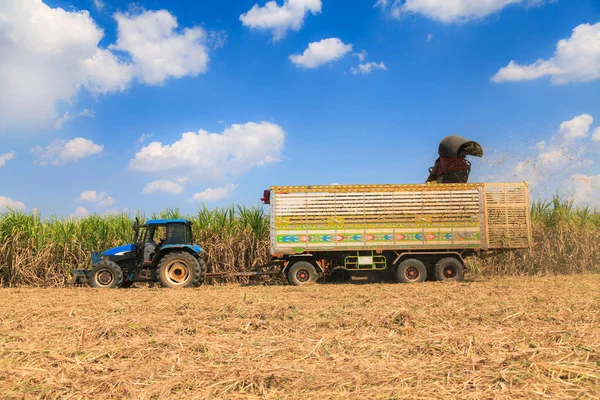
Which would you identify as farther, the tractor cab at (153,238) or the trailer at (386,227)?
the trailer at (386,227)

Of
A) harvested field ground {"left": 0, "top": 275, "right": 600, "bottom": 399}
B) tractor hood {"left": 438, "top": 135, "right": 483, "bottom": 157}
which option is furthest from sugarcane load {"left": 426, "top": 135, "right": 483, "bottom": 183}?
harvested field ground {"left": 0, "top": 275, "right": 600, "bottom": 399}

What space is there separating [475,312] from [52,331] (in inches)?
237

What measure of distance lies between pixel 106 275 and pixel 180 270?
197 cm

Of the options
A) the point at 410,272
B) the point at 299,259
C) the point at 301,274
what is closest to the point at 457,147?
the point at 410,272

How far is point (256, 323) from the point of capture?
20.5 ft

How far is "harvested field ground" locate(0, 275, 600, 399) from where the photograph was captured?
4184 millimetres

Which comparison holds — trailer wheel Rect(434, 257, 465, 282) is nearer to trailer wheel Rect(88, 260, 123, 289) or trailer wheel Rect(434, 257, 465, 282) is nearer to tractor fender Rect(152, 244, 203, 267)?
tractor fender Rect(152, 244, 203, 267)

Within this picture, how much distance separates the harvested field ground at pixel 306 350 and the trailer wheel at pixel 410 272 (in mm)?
4715

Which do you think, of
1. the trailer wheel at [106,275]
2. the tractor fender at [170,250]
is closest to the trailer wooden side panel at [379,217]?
the tractor fender at [170,250]

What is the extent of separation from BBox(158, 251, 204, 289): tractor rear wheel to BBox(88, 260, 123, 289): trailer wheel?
3.79 feet

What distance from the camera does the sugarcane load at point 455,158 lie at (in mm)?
13039

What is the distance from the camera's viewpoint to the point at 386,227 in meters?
12.6

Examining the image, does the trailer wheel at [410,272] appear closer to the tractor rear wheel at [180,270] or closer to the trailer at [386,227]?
the trailer at [386,227]

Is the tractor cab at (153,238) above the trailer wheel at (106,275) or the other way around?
above
